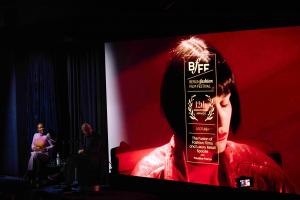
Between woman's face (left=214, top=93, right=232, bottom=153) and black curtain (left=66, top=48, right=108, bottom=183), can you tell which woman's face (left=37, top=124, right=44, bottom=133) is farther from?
woman's face (left=214, top=93, right=232, bottom=153)

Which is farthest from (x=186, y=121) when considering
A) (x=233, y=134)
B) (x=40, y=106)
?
(x=40, y=106)

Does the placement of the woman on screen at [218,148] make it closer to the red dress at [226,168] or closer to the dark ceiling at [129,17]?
the red dress at [226,168]

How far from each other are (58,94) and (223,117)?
15.5 feet

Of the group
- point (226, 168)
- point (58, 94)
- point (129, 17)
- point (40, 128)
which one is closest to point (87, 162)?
point (40, 128)

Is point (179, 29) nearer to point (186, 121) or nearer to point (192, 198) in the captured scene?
point (186, 121)

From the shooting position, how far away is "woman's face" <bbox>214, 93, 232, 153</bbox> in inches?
357

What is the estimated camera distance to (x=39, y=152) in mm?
11938

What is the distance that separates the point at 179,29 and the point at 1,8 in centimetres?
486

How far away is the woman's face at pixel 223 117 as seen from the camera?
9.07 meters

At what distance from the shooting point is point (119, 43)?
10945 mm

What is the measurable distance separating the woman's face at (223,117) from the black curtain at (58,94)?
242 centimetres

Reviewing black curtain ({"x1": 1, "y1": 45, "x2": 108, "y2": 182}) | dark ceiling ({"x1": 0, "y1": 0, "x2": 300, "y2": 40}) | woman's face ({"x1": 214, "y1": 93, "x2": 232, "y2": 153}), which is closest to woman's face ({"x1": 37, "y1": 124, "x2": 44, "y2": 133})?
black curtain ({"x1": 1, "y1": 45, "x2": 108, "y2": 182})

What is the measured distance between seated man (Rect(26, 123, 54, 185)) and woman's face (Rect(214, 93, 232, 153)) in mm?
4239

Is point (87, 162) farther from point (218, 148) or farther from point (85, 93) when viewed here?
point (218, 148)
